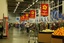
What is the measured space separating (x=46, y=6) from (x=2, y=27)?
5.43 meters

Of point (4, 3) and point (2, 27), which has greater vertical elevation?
point (4, 3)

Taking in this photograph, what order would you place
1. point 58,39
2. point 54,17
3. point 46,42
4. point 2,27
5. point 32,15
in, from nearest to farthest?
point 58,39 → point 46,42 → point 2,27 → point 54,17 → point 32,15

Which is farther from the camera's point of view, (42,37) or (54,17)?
(54,17)

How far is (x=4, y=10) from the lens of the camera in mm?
22219

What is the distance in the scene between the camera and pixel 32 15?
29.3 m

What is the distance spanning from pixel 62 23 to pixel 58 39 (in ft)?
31.8

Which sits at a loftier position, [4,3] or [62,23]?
[4,3]

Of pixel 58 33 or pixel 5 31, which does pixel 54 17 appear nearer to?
pixel 5 31

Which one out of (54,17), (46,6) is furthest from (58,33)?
(54,17)

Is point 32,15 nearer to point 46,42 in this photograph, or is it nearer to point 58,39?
point 46,42

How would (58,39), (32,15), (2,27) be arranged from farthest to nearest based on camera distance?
1. (32,15)
2. (2,27)
3. (58,39)

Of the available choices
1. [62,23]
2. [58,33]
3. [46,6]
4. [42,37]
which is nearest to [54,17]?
[46,6]

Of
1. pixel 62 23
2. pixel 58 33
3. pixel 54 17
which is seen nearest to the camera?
pixel 58 33

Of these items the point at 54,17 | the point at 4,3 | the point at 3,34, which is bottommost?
the point at 3,34
